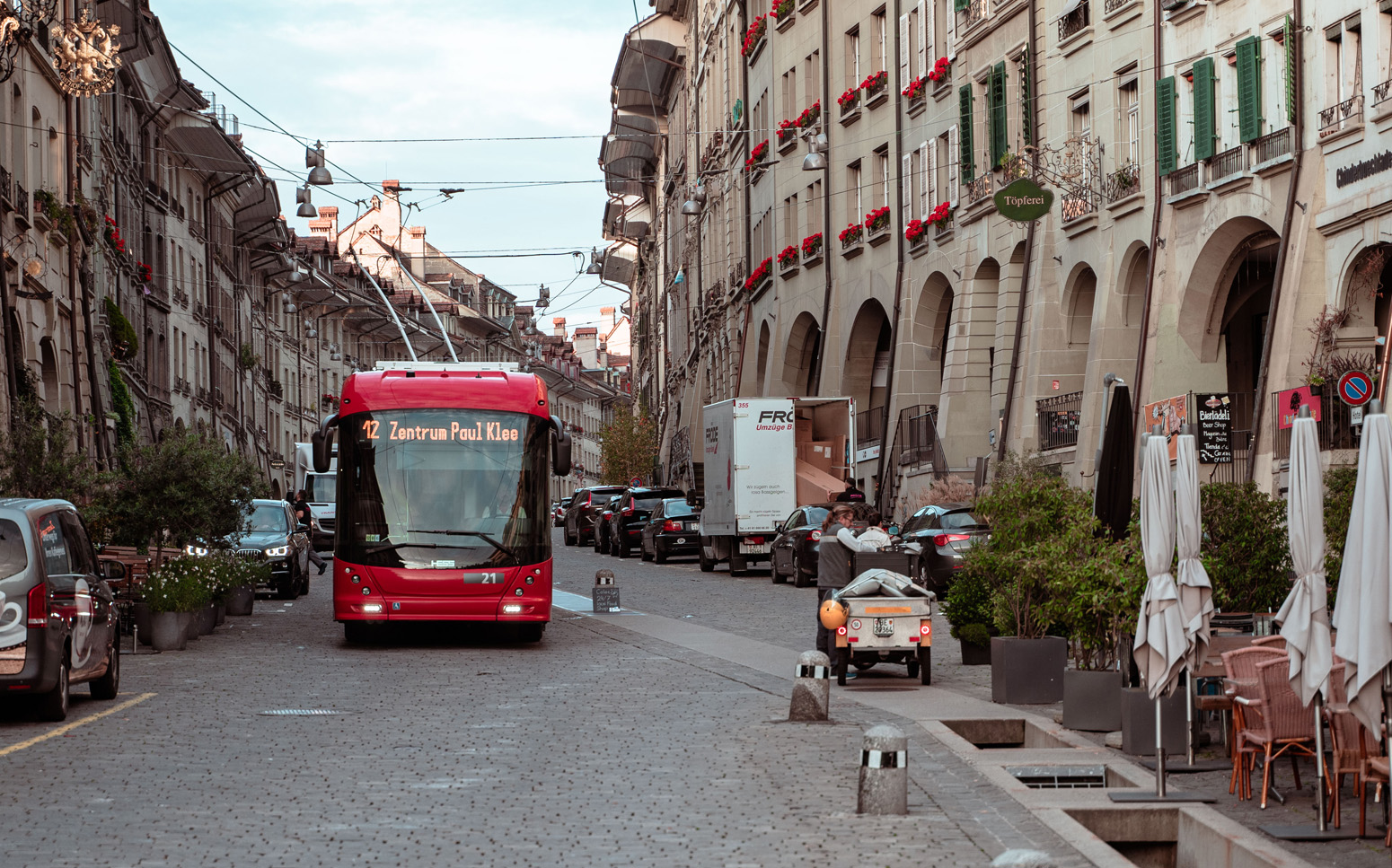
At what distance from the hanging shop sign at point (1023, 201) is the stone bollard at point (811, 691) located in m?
17.4

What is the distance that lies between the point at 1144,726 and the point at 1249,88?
64.0 ft

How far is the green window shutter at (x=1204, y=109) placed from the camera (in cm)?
3053

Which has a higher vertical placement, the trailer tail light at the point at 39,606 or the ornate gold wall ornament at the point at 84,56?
the ornate gold wall ornament at the point at 84,56

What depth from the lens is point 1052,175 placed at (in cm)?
3641

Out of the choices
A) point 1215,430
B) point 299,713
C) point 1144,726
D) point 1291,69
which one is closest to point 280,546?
point 1215,430

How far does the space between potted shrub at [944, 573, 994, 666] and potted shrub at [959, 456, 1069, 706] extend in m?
0.78

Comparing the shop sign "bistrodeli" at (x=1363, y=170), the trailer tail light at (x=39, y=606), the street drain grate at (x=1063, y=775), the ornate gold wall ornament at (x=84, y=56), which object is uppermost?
the ornate gold wall ornament at (x=84, y=56)

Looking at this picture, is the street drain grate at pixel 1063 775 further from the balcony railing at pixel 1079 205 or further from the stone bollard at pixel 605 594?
the balcony railing at pixel 1079 205

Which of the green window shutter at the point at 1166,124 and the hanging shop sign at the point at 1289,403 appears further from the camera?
the green window shutter at the point at 1166,124

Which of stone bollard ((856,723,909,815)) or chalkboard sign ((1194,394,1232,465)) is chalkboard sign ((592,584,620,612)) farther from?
stone bollard ((856,723,909,815))

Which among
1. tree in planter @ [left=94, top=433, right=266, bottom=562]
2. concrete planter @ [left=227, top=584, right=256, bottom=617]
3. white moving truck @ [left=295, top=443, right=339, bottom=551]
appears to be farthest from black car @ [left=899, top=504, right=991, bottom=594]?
white moving truck @ [left=295, top=443, right=339, bottom=551]

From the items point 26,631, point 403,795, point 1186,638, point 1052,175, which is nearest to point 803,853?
point 403,795

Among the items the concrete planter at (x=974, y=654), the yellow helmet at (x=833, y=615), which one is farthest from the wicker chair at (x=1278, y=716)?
the concrete planter at (x=974, y=654)

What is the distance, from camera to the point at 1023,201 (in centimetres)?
3058
